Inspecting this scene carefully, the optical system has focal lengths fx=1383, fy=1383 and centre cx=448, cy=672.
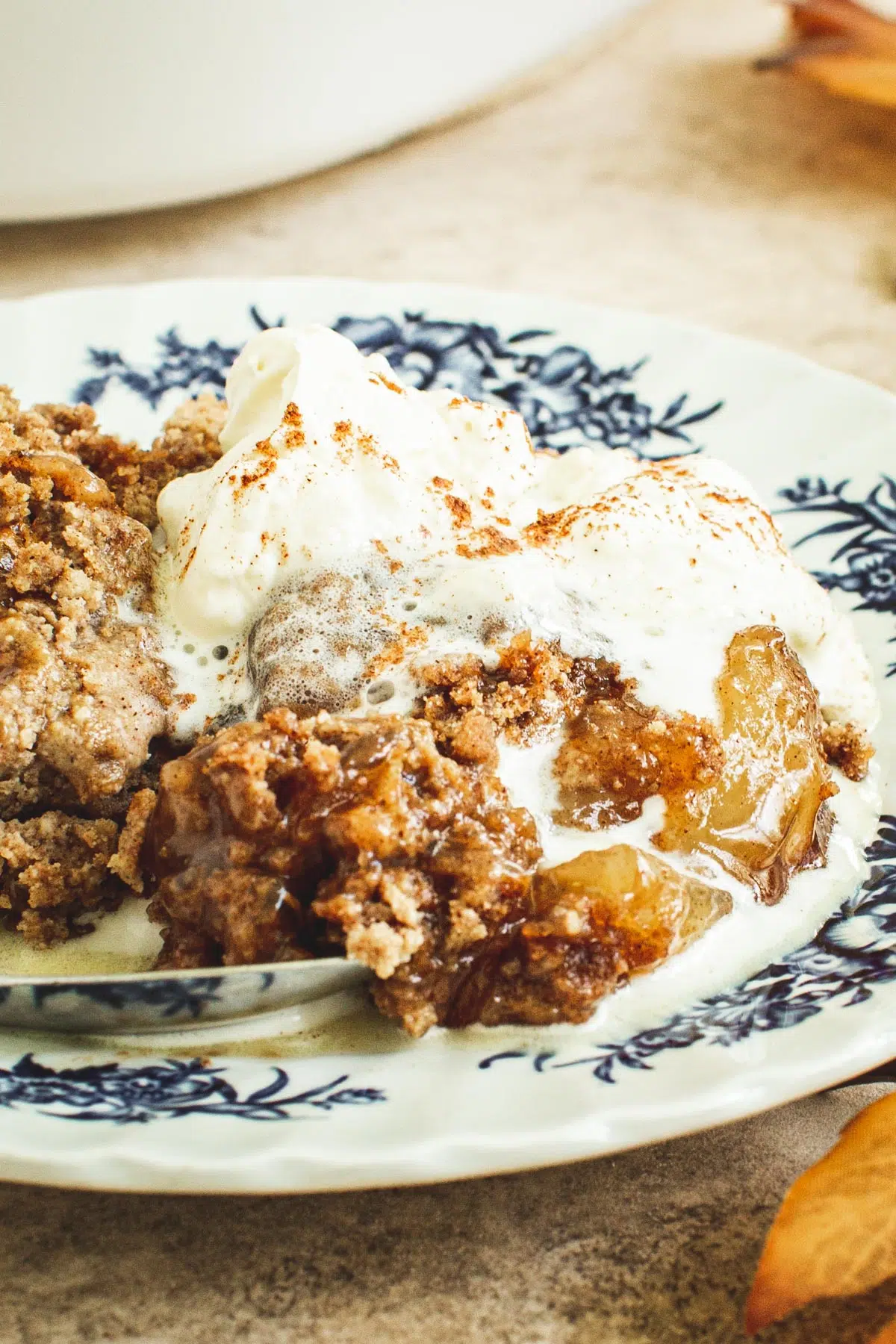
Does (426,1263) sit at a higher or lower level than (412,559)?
lower

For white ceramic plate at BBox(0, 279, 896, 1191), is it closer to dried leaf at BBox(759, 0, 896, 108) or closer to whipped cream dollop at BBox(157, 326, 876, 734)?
whipped cream dollop at BBox(157, 326, 876, 734)

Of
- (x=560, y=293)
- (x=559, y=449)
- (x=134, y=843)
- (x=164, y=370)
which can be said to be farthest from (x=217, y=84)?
(x=134, y=843)

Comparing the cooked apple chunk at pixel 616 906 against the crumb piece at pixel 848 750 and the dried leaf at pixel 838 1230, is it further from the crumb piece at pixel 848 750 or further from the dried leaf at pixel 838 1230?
the crumb piece at pixel 848 750

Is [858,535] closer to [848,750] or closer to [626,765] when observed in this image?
[848,750]

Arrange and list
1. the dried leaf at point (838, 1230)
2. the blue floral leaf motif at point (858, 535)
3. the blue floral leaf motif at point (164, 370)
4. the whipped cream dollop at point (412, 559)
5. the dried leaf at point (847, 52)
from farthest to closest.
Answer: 1. the dried leaf at point (847, 52)
2. the blue floral leaf motif at point (164, 370)
3. the blue floral leaf motif at point (858, 535)
4. the whipped cream dollop at point (412, 559)
5. the dried leaf at point (838, 1230)

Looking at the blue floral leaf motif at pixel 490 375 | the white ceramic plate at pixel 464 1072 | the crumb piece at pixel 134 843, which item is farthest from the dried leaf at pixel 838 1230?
the blue floral leaf motif at pixel 490 375

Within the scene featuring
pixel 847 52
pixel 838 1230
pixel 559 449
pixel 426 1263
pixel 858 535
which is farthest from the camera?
pixel 847 52

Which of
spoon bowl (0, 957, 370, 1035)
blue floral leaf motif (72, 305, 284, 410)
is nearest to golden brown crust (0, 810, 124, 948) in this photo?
spoon bowl (0, 957, 370, 1035)
